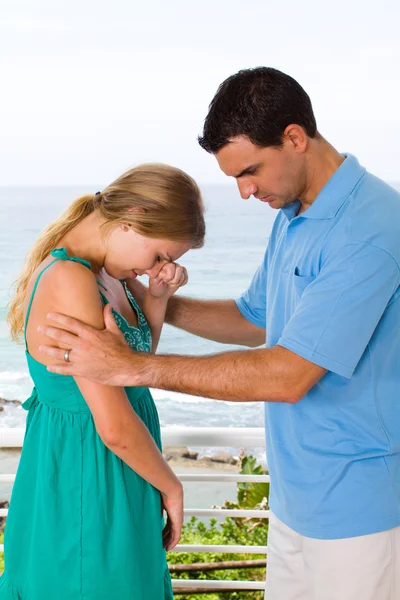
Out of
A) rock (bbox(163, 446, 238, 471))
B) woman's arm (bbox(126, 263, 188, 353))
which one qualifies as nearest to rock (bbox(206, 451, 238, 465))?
rock (bbox(163, 446, 238, 471))

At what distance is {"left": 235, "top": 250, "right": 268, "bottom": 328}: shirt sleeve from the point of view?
2.00 m

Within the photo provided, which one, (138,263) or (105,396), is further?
(138,263)

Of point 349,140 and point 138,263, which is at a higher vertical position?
point 349,140

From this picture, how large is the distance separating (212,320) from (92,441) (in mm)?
696

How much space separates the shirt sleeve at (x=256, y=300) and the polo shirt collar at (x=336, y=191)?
436mm

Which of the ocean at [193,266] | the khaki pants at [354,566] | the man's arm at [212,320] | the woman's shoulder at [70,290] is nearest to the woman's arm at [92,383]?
the woman's shoulder at [70,290]

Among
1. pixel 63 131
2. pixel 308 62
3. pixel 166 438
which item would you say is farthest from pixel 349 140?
pixel 166 438

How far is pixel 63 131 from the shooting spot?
55.3 feet

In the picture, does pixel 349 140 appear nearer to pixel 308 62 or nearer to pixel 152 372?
pixel 308 62

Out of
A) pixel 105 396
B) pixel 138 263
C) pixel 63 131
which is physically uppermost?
pixel 63 131

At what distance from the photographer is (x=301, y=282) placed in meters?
1.57

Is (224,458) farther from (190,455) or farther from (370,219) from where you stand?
(370,219)

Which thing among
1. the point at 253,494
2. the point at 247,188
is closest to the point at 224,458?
the point at 253,494

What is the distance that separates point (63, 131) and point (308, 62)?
19.4 feet
